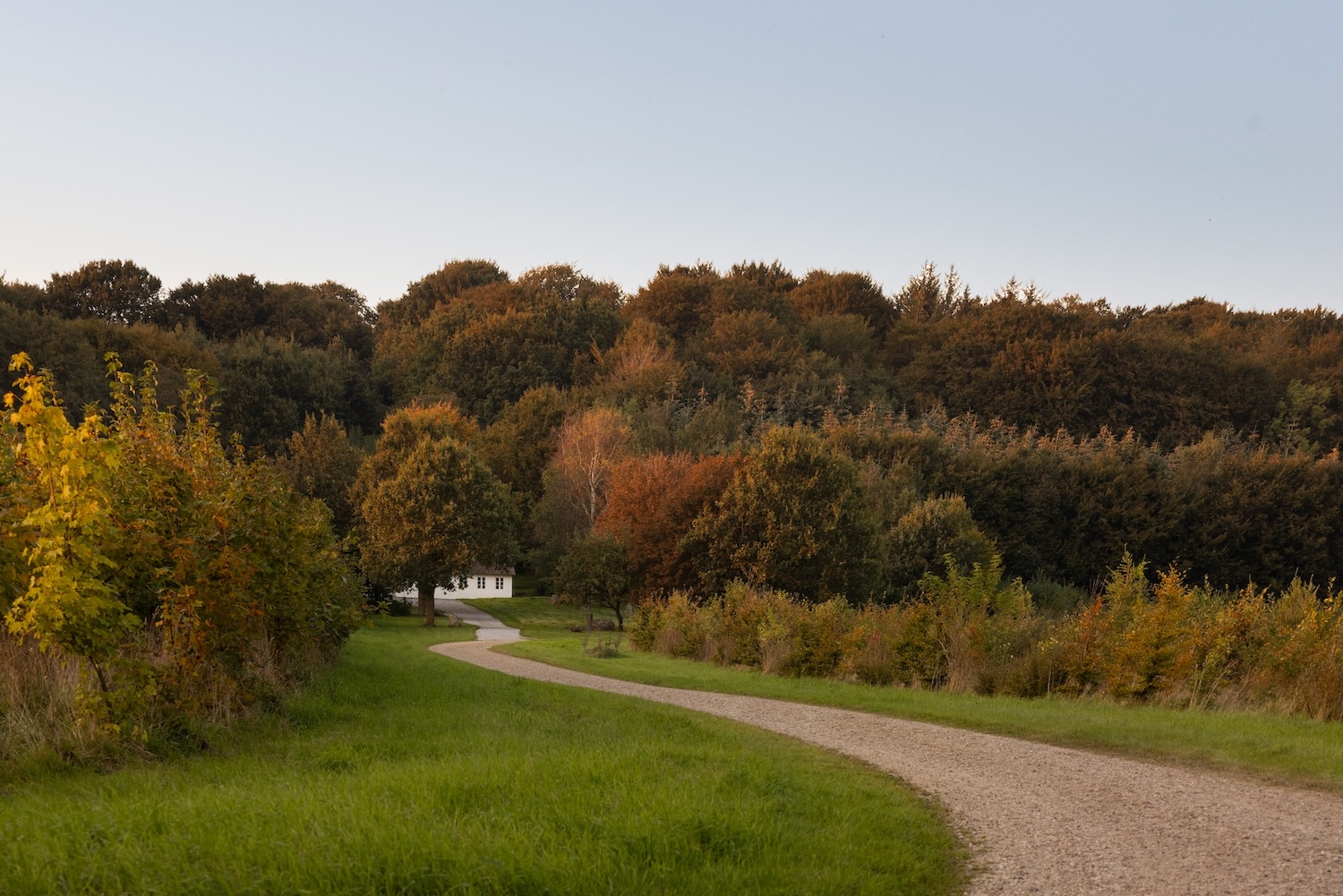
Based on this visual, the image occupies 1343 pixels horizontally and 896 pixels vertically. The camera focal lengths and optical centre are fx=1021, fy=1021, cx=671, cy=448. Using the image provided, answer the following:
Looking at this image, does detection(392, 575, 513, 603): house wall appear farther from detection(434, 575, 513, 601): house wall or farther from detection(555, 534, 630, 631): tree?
detection(555, 534, 630, 631): tree

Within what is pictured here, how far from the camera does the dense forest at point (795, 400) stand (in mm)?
43812

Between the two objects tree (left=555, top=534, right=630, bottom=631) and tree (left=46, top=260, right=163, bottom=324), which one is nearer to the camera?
tree (left=555, top=534, right=630, bottom=631)

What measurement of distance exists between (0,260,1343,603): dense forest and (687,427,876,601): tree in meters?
0.14

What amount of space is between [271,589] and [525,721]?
333cm

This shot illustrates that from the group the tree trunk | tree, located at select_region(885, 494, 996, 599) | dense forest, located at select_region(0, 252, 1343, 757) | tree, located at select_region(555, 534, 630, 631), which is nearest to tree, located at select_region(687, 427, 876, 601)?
dense forest, located at select_region(0, 252, 1343, 757)

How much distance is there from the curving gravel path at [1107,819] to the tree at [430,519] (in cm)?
3927

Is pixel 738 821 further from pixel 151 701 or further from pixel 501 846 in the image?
pixel 151 701

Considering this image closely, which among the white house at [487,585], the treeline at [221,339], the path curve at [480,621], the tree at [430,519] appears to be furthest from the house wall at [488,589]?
the treeline at [221,339]

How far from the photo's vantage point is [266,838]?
231 inches

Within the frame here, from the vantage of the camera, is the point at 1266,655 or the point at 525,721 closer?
the point at 525,721

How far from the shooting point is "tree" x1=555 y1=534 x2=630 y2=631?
40.2 m

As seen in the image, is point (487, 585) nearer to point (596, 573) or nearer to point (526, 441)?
point (526, 441)

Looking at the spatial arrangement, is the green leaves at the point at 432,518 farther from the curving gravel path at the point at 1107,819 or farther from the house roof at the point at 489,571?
the curving gravel path at the point at 1107,819

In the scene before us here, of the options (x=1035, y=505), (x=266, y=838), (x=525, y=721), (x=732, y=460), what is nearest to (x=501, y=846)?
(x=266, y=838)
